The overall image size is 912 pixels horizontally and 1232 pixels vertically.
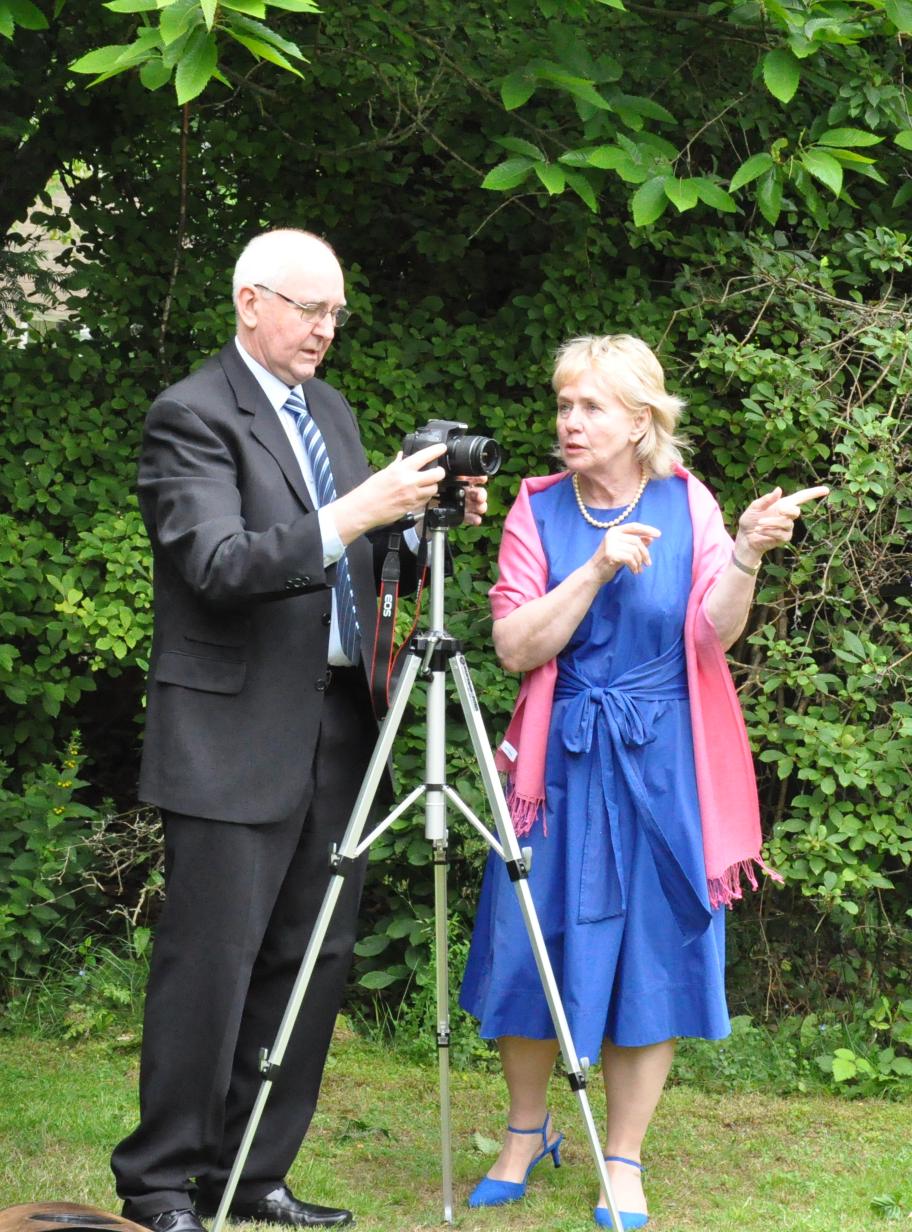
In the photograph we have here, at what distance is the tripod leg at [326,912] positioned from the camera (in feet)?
10.7

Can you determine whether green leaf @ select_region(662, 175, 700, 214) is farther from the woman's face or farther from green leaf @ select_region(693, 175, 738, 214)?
the woman's face

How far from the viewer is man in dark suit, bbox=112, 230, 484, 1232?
10.5 ft

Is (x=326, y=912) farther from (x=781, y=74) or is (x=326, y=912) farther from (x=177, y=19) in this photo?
(x=781, y=74)

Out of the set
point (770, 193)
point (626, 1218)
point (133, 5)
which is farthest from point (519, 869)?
point (770, 193)

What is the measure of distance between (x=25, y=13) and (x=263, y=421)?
43.9 inches

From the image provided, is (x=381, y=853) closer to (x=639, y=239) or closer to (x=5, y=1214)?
(x=639, y=239)

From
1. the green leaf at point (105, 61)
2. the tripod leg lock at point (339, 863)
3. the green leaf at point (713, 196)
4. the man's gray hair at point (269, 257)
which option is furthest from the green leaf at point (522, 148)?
the tripod leg lock at point (339, 863)

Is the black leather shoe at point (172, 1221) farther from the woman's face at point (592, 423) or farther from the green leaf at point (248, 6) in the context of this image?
the green leaf at point (248, 6)

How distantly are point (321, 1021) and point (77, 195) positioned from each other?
11.3 ft

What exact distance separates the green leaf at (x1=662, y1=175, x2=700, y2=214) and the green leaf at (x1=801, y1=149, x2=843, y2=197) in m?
0.30

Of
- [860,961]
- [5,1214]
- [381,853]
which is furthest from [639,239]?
[5,1214]

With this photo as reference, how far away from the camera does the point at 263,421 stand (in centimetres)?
344

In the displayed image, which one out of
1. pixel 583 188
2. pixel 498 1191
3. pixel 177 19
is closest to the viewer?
pixel 177 19

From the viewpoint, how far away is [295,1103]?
367 centimetres
